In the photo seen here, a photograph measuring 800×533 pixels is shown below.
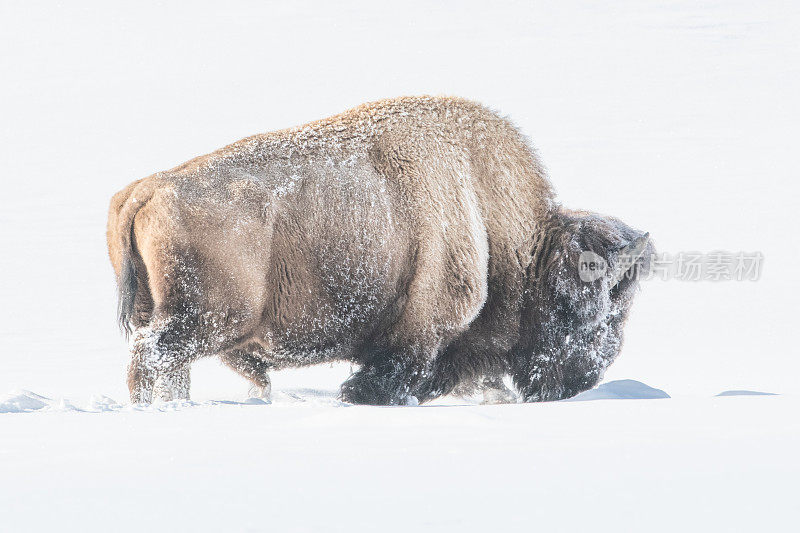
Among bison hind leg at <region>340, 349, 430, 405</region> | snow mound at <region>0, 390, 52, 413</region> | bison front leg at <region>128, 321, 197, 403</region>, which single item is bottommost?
bison hind leg at <region>340, 349, 430, 405</region>

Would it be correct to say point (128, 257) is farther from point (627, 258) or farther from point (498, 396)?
point (627, 258)

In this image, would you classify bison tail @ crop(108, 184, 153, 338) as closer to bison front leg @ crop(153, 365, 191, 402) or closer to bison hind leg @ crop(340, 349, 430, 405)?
bison front leg @ crop(153, 365, 191, 402)

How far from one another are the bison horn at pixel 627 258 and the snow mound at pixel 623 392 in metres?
0.64

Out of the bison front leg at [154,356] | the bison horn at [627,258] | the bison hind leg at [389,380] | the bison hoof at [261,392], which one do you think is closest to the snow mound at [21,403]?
the bison front leg at [154,356]

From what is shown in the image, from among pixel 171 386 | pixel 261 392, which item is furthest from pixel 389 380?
pixel 171 386

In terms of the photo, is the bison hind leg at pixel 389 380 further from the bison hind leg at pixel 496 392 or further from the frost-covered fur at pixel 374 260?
the bison hind leg at pixel 496 392

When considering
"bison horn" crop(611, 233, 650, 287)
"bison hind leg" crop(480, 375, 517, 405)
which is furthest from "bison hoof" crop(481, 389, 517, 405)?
"bison horn" crop(611, 233, 650, 287)

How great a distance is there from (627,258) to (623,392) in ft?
2.83

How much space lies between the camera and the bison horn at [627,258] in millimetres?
5289

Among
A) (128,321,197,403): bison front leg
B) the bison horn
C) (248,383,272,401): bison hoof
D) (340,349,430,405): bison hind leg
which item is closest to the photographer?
(128,321,197,403): bison front leg

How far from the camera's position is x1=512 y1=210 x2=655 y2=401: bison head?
210 inches

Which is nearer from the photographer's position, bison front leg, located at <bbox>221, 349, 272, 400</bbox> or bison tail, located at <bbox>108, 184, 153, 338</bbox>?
bison tail, located at <bbox>108, 184, 153, 338</bbox>

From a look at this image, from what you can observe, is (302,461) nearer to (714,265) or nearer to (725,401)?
(725,401)

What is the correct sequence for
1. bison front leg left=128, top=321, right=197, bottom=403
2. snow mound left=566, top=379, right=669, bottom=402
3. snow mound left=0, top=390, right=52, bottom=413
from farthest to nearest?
snow mound left=566, top=379, right=669, bottom=402, bison front leg left=128, top=321, right=197, bottom=403, snow mound left=0, top=390, right=52, bottom=413
